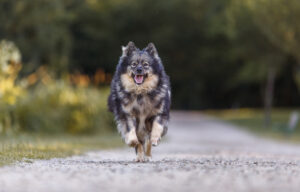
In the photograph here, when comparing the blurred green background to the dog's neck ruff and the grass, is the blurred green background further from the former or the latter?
the dog's neck ruff

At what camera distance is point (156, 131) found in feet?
48.3

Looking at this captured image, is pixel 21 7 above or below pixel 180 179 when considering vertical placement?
above

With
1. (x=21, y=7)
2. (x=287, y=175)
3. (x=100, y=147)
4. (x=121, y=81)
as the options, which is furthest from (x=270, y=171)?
(x=21, y=7)

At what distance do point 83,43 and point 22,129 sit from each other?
3551cm

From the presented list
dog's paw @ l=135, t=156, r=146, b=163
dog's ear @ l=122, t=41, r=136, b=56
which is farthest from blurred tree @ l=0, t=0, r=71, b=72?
dog's paw @ l=135, t=156, r=146, b=163

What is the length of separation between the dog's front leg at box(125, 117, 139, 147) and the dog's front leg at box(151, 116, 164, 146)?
33 cm

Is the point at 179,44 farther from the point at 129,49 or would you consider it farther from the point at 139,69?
the point at 139,69

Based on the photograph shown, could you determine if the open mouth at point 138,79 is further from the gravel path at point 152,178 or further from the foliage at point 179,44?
the foliage at point 179,44

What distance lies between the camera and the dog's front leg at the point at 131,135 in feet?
47.7

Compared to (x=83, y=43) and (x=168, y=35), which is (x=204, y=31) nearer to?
(x=168, y=35)

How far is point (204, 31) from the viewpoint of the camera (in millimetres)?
65688

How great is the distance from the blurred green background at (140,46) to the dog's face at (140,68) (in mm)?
13995

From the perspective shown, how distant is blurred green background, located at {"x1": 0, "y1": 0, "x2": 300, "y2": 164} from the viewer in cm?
3272

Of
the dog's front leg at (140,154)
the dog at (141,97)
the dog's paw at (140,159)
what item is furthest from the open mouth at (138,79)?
the dog's paw at (140,159)
